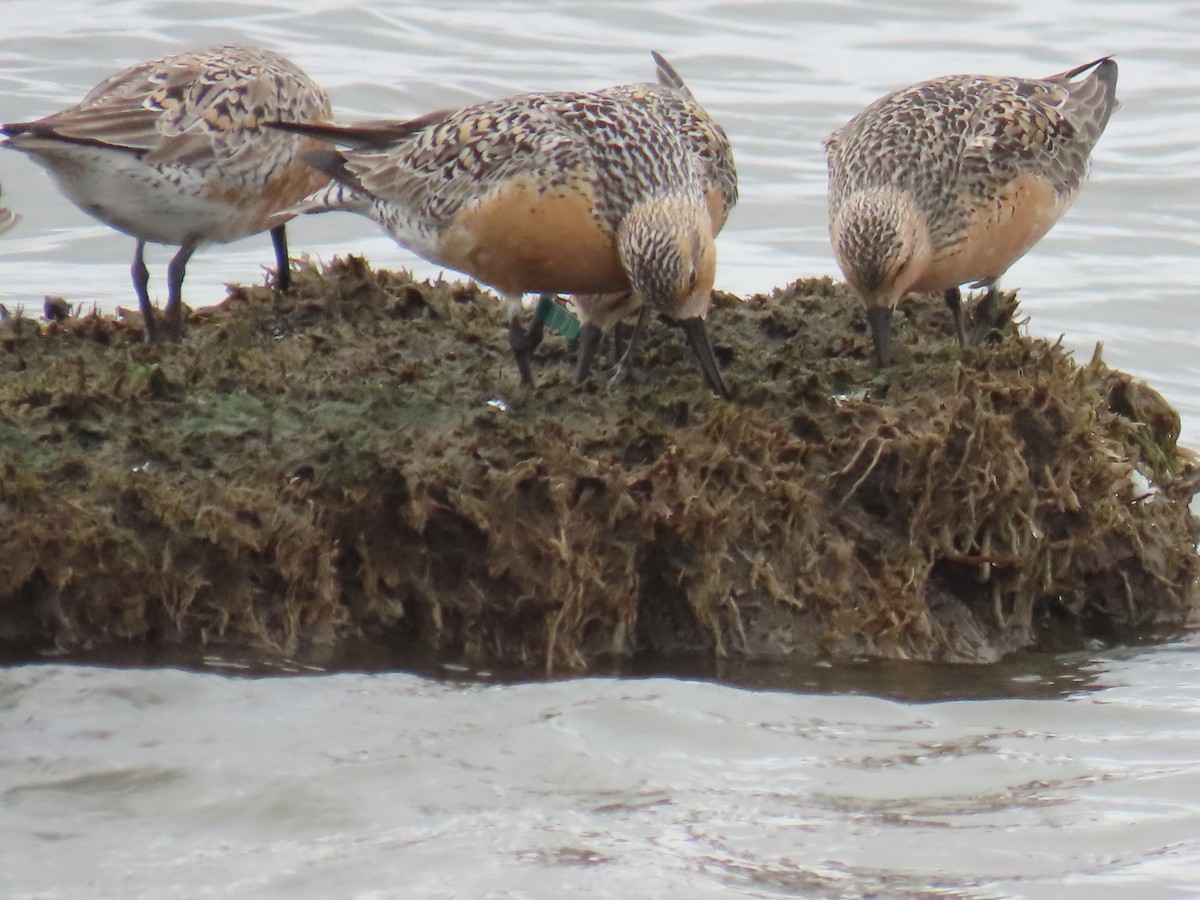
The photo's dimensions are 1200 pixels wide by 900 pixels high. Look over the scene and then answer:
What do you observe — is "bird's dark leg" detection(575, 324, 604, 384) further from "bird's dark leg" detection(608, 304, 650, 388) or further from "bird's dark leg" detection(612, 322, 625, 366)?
"bird's dark leg" detection(612, 322, 625, 366)

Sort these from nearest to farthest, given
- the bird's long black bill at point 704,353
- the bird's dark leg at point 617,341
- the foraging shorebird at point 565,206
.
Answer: the bird's long black bill at point 704,353 < the foraging shorebird at point 565,206 < the bird's dark leg at point 617,341

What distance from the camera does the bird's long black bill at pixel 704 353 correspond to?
6.86 metres

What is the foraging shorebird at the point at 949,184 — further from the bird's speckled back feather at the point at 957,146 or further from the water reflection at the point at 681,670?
the water reflection at the point at 681,670

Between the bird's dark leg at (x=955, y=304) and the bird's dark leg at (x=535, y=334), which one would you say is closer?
the bird's dark leg at (x=535, y=334)

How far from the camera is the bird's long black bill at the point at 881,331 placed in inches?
286

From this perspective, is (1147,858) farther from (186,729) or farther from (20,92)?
(20,92)

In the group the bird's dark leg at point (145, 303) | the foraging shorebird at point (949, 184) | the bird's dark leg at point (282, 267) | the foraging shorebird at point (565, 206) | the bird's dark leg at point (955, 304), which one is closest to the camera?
the foraging shorebird at point (565, 206)

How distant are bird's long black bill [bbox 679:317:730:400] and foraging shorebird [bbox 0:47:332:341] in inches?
85.0

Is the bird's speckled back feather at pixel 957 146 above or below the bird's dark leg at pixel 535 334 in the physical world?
above

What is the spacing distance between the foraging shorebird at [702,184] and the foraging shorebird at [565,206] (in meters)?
0.10

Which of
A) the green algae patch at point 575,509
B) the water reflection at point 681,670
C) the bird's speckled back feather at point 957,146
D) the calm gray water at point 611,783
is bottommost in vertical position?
the calm gray water at point 611,783

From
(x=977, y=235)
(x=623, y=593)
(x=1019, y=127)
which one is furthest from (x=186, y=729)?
(x=1019, y=127)

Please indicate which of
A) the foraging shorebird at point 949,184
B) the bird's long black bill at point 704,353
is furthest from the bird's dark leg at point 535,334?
the foraging shorebird at point 949,184

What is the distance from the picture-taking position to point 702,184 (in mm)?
7848
